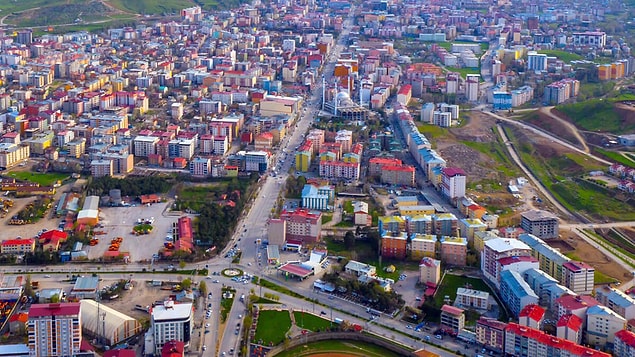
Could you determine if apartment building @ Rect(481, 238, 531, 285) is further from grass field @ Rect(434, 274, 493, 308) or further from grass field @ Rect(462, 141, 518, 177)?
grass field @ Rect(462, 141, 518, 177)

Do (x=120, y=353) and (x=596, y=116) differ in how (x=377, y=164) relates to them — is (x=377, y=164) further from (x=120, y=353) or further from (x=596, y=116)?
(x=120, y=353)

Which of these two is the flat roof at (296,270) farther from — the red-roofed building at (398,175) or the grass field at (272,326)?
the red-roofed building at (398,175)

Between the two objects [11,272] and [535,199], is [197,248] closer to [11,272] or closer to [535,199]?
[11,272]

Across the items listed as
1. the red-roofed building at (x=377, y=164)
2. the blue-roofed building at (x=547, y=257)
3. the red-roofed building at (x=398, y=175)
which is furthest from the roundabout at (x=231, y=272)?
the red-roofed building at (x=377, y=164)

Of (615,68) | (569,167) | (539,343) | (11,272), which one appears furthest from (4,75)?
(539,343)

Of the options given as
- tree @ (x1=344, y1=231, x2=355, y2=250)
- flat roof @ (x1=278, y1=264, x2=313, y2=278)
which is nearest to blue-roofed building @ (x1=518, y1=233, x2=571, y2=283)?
tree @ (x1=344, y1=231, x2=355, y2=250)

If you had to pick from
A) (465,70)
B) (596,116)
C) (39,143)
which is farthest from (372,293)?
(465,70)

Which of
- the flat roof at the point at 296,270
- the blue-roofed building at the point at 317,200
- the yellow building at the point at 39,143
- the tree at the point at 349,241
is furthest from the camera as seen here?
the yellow building at the point at 39,143
